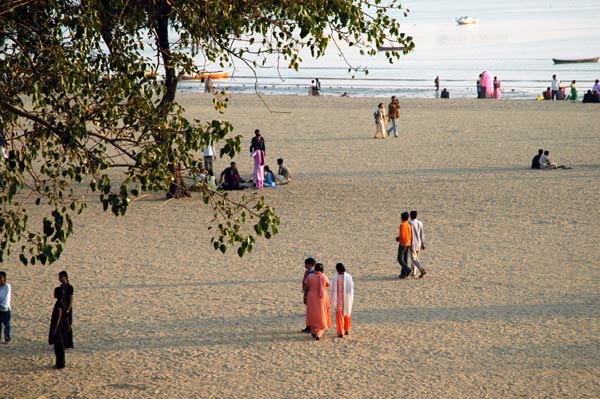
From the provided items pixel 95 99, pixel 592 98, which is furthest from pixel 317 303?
pixel 592 98

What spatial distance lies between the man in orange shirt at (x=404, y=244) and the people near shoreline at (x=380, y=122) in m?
15.9

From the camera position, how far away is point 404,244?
13.9 m

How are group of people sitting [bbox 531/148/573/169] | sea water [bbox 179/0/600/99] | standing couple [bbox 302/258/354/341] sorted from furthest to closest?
sea water [bbox 179/0/600/99]
group of people sitting [bbox 531/148/573/169]
standing couple [bbox 302/258/354/341]

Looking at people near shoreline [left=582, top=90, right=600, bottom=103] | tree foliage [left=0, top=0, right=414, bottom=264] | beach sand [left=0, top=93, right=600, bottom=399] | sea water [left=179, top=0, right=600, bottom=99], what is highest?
sea water [left=179, top=0, right=600, bottom=99]

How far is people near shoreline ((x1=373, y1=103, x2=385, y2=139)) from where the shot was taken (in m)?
29.6

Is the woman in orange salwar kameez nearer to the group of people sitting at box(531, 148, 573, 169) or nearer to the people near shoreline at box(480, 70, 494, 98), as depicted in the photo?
the group of people sitting at box(531, 148, 573, 169)

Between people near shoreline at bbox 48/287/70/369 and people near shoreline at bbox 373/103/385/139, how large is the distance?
20375mm

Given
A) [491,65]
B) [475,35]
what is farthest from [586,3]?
[491,65]

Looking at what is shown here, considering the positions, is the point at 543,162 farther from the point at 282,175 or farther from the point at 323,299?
the point at 323,299

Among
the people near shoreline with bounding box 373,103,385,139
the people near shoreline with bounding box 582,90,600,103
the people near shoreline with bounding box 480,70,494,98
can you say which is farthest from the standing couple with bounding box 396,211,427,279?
the people near shoreline with bounding box 480,70,494,98

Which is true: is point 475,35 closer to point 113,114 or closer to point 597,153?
point 597,153

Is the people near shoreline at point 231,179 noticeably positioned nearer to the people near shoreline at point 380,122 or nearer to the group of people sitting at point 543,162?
the group of people sitting at point 543,162

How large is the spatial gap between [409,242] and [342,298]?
2.94 metres

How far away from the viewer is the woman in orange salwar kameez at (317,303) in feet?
36.9
